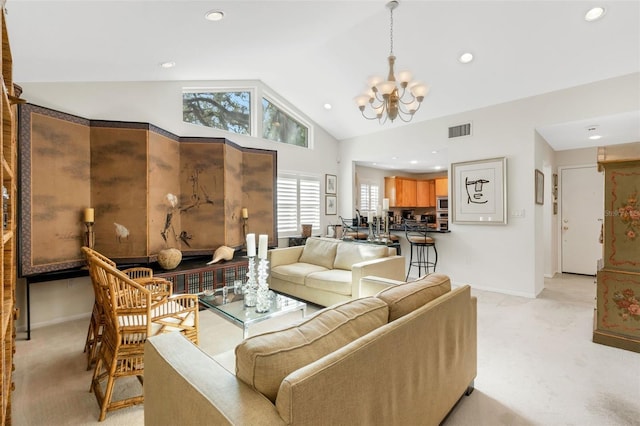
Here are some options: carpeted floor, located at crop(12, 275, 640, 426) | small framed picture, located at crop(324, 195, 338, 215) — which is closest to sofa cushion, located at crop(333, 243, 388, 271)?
carpeted floor, located at crop(12, 275, 640, 426)

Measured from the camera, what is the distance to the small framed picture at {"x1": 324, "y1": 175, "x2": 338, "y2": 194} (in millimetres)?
6809

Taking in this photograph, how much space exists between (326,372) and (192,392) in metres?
0.45

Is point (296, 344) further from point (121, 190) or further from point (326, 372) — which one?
point (121, 190)

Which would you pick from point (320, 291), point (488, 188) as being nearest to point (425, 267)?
point (488, 188)

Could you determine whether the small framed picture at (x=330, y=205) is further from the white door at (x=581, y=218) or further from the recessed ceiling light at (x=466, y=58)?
the white door at (x=581, y=218)

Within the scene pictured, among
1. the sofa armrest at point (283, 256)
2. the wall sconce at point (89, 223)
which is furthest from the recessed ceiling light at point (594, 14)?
the wall sconce at point (89, 223)

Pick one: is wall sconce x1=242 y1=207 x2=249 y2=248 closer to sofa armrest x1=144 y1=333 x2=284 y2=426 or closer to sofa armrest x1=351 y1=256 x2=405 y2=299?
sofa armrest x1=351 y1=256 x2=405 y2=299

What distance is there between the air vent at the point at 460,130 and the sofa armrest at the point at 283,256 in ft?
10.4

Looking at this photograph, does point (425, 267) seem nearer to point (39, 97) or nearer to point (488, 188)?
point (488, 188)

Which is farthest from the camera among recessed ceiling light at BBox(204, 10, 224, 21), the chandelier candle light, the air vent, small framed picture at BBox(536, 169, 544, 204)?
the air vent

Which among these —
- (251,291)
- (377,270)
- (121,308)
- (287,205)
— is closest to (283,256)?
(287,205)

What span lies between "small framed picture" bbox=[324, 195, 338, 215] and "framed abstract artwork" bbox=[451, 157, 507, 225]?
8.46ft

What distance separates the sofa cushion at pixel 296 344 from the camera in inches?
39.5

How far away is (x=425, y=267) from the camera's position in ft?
17.8
